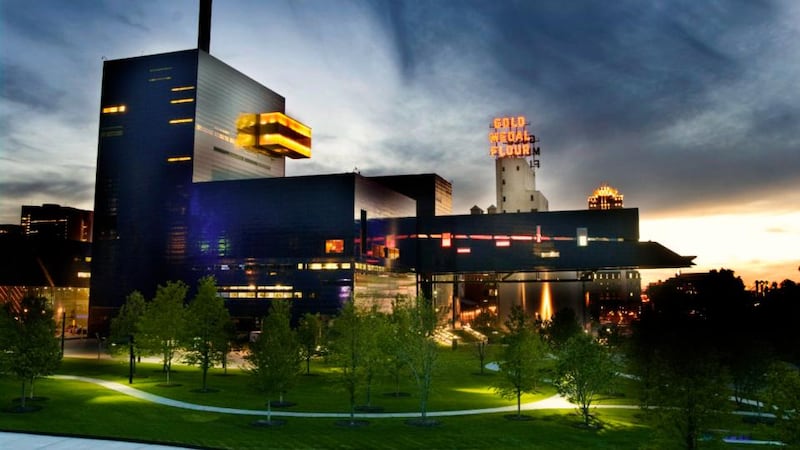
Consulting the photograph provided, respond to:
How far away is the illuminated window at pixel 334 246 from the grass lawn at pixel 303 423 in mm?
84343

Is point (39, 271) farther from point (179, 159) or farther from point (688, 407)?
point (688, 407)

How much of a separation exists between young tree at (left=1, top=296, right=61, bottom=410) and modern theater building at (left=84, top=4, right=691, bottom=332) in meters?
89.3

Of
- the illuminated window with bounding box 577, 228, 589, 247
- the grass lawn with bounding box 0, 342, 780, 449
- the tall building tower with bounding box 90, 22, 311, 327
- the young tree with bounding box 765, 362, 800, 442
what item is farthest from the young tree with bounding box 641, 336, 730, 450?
the tall building tower with bounding box 90, 22, 311, 327

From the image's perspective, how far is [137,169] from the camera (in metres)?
178

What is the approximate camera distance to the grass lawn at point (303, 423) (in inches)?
1644

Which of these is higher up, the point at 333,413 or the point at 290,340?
the point at 290,340

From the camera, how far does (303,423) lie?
47781 mm

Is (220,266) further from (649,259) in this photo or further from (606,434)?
(606,434)

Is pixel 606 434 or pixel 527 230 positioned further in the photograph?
pixel 527 230

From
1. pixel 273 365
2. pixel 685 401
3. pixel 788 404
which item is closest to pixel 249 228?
pixel 273 365

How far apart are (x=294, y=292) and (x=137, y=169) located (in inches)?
2520

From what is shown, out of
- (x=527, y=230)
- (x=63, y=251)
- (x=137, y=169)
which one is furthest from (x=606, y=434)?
(x=63, y=251)

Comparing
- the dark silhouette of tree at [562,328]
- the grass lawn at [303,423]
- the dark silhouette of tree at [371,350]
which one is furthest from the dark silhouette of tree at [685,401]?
the dark silhouette of tree at [562,328]

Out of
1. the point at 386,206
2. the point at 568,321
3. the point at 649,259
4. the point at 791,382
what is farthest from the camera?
the point at 386,206
